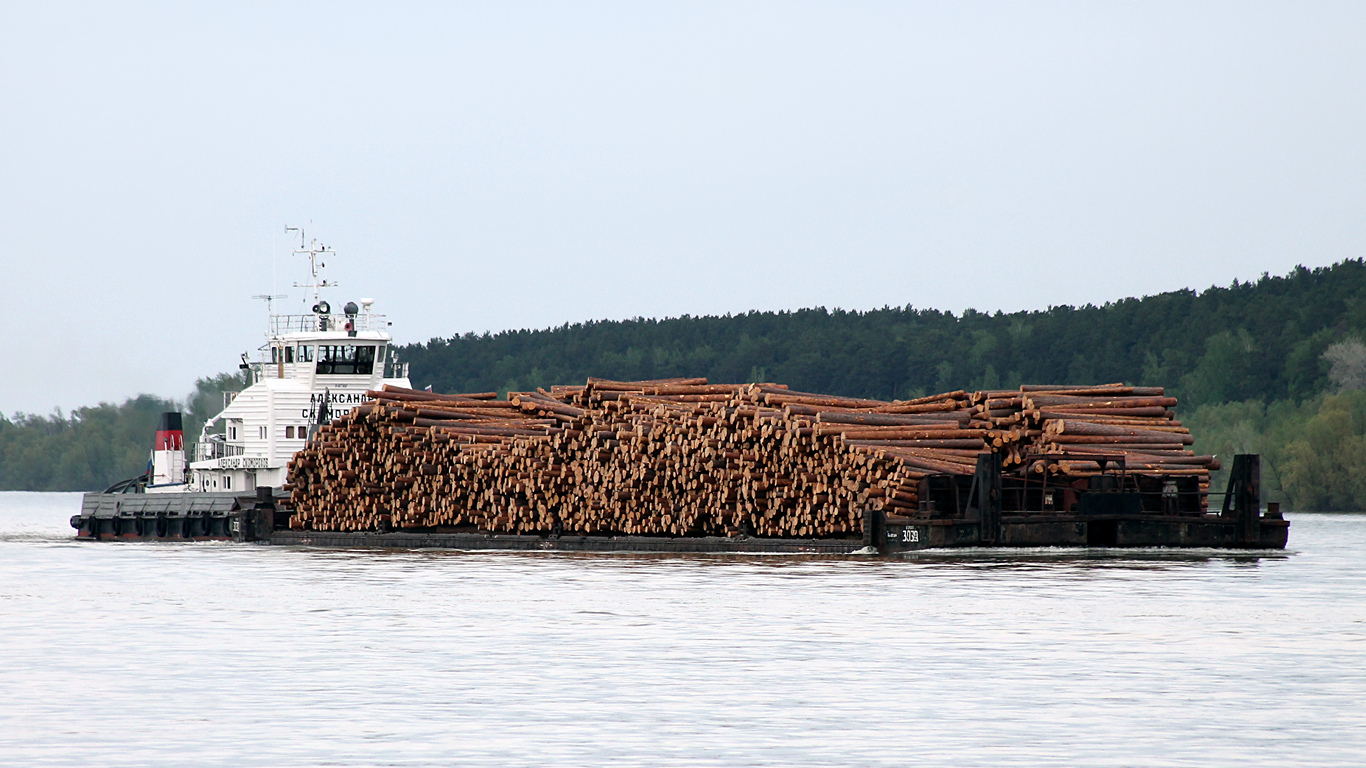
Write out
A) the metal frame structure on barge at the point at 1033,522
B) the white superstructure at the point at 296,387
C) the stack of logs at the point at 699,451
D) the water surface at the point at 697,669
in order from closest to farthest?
the water surface at the point at 697,669
the metal frame structure on barge at the point at 1033,522
the stack of logs at the point at 699,451
the white superstructure at the point at 296,387

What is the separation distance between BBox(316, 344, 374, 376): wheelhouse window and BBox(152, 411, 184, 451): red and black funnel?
24.6 feet

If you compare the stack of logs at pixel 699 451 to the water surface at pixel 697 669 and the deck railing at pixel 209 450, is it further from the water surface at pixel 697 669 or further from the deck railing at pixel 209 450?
the deck railing at pixel 209 450

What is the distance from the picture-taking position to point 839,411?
32.7 meters

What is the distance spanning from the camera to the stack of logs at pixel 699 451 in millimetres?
31969

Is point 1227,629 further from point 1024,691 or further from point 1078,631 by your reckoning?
point 1024,691

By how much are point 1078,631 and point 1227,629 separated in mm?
1497

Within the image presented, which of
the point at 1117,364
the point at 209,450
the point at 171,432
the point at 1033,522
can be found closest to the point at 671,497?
the point at 1033,522

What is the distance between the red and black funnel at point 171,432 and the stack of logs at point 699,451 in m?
12.1

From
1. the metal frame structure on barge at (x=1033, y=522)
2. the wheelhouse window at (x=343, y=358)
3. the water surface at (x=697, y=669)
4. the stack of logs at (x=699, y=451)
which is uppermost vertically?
the wheelhouse window at (x=343, y=358)

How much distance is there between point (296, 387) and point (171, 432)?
304 inches

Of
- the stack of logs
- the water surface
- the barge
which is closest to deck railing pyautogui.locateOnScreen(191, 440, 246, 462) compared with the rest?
the barge

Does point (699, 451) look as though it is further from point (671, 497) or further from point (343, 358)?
point (343, 358)

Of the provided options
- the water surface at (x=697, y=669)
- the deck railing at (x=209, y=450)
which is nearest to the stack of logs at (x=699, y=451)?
the water surface at (x=697, y=669)

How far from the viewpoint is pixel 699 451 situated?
3422cm
